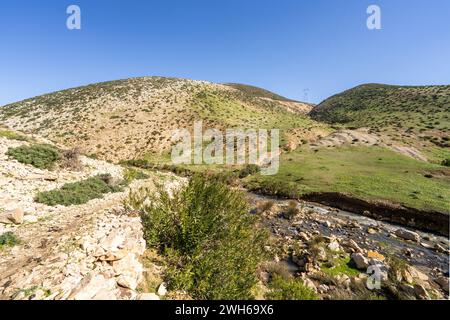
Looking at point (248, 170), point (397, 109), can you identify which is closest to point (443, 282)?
point (248, 170)

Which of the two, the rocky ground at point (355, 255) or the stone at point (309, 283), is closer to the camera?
the stone at point (309, 283)

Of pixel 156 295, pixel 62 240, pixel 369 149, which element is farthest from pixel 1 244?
pixel 369 149

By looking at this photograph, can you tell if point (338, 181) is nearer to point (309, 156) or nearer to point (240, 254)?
point (309, 156)

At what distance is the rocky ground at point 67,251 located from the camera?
5.58 metres

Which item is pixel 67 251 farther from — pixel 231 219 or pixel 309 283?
pixel 309 283

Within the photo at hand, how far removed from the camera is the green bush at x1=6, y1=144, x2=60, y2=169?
14.8m

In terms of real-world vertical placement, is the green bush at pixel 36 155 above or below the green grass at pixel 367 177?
above

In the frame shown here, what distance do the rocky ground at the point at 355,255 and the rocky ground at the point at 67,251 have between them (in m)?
6.05

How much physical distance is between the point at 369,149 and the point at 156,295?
43.1 meters

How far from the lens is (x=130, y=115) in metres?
55.9

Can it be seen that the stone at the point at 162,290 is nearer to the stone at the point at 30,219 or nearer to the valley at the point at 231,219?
the valley at the point at 231,219

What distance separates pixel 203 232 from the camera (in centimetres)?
887

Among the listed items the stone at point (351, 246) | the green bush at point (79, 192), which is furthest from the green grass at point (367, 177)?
the green bush at point (79, 192)

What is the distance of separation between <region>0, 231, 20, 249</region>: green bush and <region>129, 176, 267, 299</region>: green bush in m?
3.89
